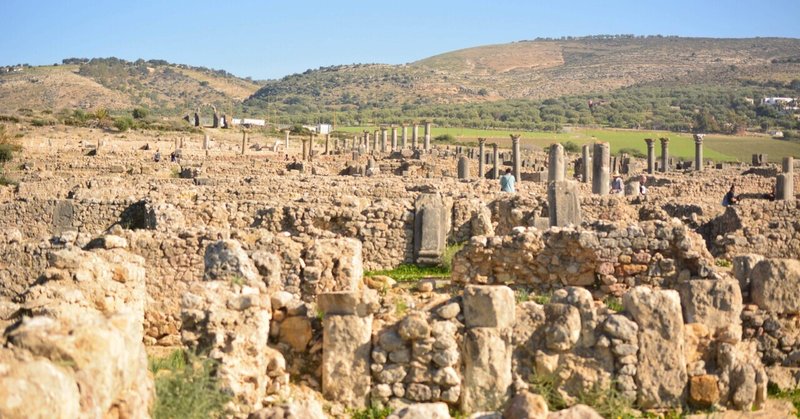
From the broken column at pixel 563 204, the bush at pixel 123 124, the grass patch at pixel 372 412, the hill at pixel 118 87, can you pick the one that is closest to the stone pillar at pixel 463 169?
the broken column at pixel 563 204

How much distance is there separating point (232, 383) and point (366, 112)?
11804 centimetres

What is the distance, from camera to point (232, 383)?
7.21 m

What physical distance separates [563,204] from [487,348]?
10.4m

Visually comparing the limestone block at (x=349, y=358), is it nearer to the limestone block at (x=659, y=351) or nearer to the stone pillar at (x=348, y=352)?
the stone pillar at (x=348, y=352)

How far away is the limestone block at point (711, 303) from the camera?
28.1 ft

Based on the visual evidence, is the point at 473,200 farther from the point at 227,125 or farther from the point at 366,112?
the point at 366,112

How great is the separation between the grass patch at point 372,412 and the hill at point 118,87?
87.0 m

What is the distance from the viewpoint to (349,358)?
8.02 metres

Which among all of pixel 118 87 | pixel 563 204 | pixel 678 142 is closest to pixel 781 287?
pixel 563 204

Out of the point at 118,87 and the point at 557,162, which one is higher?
the point at 118,87

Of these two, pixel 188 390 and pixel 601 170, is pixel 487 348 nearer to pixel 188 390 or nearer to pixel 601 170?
pixel 188 390

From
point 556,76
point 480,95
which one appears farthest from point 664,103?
point 556,76

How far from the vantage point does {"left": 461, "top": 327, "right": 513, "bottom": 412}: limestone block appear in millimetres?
7914

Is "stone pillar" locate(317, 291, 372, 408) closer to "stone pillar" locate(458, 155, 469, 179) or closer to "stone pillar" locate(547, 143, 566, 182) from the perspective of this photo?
"stone pillar" locate(547, 143, 566, 182)
